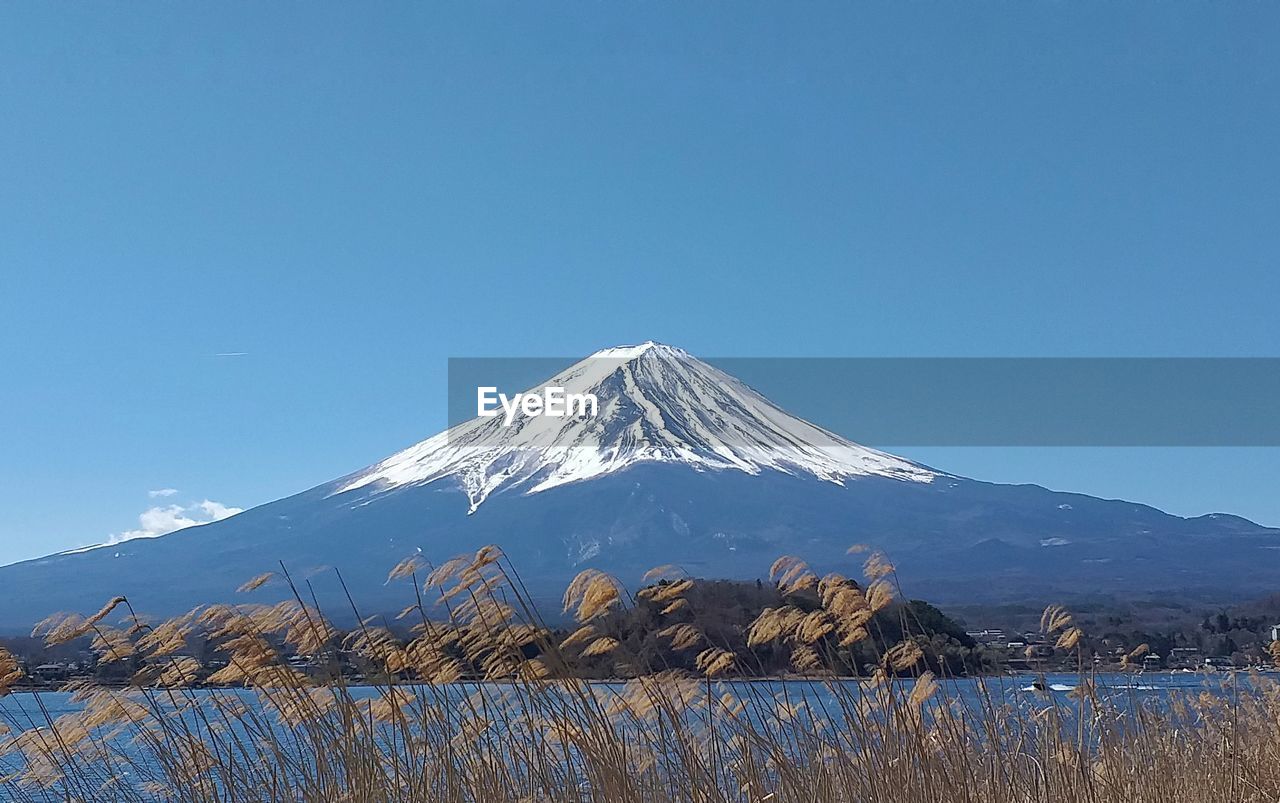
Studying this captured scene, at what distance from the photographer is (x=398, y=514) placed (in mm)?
81250

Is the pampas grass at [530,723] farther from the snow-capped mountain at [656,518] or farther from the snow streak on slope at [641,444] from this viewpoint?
the snow streak on slope at [641,444]

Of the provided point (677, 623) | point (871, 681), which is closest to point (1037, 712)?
point (871, 681)

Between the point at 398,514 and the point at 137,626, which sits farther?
the point at 398,514

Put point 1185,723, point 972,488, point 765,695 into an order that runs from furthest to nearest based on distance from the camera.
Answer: point 972,488
point 1185,723
point 765,695

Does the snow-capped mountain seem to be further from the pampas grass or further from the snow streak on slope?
the pampas grass

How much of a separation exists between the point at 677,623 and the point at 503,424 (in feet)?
326

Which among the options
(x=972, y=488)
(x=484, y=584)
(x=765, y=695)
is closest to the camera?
(x=484, y=584)

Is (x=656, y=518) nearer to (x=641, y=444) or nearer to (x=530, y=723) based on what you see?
(x=641, y=444)

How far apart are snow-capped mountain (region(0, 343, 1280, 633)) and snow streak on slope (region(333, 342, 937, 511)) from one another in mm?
175

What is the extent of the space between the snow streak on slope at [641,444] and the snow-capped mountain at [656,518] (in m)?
0.18

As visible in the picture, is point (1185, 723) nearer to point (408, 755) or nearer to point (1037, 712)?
point (1037, 712)

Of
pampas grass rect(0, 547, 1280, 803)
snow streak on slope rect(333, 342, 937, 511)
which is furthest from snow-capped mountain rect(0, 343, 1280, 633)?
pampas grass rect(0, 547, 1280, 803)

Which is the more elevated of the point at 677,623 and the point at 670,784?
the point at 677,623

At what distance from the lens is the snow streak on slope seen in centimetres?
9038
